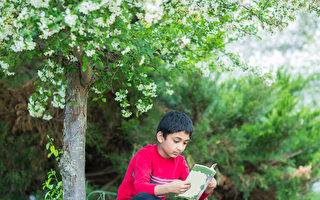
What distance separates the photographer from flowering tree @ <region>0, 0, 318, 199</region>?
75.2 inches

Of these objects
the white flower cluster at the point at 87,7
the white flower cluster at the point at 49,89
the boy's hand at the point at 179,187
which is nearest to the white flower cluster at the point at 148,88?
the white flower cluster at the point at 49,89

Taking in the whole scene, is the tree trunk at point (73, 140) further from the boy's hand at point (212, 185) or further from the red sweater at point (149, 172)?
the boy's hand at point (212, 185)

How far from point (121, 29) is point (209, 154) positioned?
9.42ft

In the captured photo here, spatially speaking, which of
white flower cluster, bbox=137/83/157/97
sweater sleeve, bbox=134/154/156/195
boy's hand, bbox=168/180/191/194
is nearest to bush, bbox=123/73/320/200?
white flower cluster, bbox=137/83/157/97

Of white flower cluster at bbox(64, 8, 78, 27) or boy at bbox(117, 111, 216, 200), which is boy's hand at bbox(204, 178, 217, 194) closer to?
boy at bbox(117, 111, 216, 200)

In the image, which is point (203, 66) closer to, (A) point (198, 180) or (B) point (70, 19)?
(A) point (198, 180)

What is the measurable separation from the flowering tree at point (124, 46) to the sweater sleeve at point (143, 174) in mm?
399

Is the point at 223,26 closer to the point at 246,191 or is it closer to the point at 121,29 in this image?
the point at 121,29

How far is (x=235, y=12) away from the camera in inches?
95.7

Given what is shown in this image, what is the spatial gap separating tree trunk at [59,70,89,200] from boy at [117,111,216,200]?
395 mm

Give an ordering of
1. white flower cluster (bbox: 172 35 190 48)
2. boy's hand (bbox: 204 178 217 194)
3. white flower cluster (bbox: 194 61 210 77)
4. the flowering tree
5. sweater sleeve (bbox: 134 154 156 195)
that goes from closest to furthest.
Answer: the flowering tree < sweater sleeve (bbox: 134 154 156 195) < boy's hand (bbox: 204 178 217 194) < white flower cluster (bbox: 172 35 190 48) < white flower cluster (bbox: 194 61 210 77)

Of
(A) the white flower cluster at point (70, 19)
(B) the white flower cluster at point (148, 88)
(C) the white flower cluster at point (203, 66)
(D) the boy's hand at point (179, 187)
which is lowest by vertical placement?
(D) the boy's hand at point (179, 187)

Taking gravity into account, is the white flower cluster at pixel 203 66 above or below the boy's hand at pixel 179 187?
above

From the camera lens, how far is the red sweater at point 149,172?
208 cm
